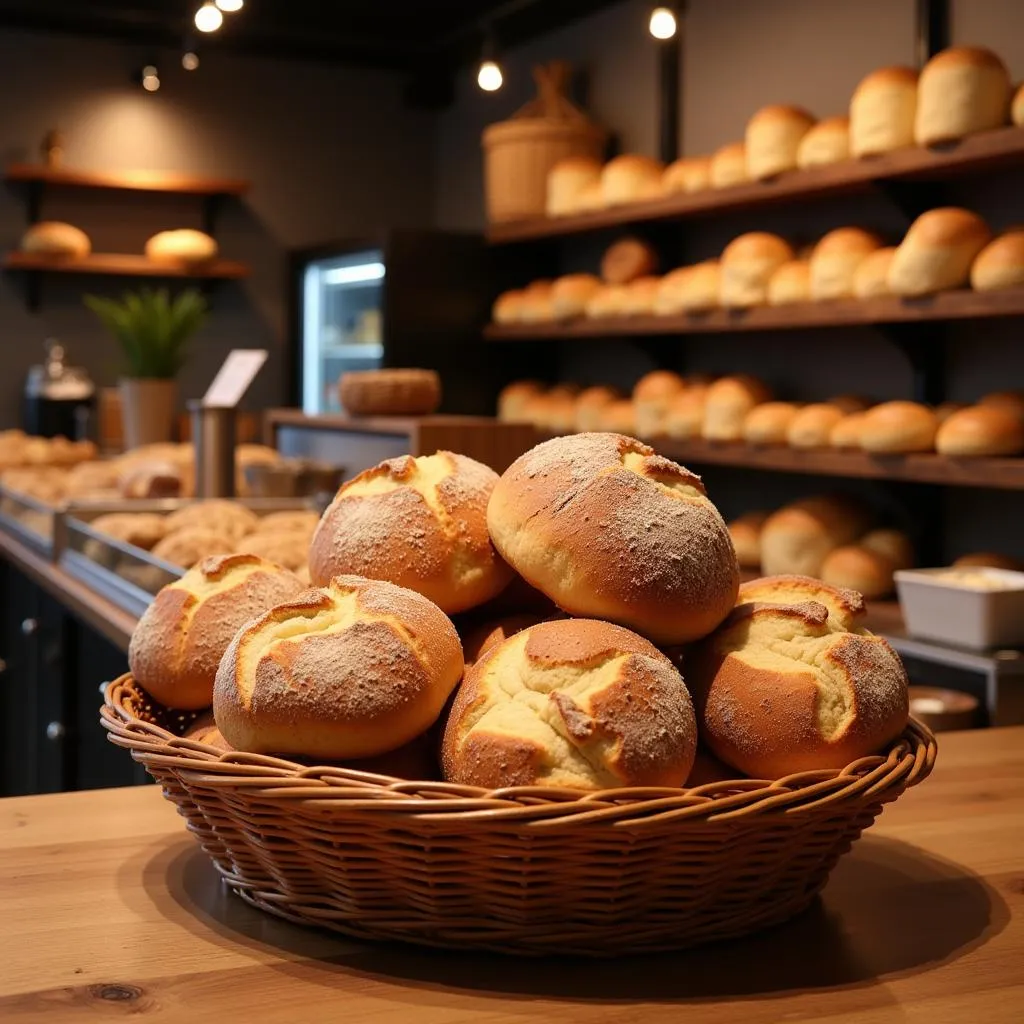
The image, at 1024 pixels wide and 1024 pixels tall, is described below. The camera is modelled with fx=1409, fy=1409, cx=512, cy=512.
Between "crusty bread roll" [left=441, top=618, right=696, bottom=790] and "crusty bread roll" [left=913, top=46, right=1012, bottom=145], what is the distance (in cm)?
268

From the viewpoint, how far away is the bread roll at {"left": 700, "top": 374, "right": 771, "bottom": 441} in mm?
3945

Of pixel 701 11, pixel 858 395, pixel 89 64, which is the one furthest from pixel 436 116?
pixel 858 395

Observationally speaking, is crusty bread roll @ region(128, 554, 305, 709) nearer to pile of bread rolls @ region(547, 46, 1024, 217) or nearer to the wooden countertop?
the wooden countertop

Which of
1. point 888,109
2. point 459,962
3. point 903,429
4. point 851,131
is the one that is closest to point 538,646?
point 459,962

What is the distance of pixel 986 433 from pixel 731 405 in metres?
0.96

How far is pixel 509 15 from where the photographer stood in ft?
18.2

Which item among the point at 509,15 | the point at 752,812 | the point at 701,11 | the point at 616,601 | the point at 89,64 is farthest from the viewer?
the point at 89,64

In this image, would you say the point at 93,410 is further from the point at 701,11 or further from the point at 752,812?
the point at 752,812

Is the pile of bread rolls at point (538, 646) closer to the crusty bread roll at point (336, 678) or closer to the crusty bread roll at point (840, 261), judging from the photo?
the crusty bread roll at point (336, 678)

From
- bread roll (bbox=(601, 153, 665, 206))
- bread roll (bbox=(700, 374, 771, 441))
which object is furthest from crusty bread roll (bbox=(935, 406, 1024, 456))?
bread roll (bbox=(601, 153, 665, 206))

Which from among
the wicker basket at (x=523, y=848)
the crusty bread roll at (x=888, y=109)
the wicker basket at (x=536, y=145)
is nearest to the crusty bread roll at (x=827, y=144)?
the crusty bread roll at (x=888, y=109)

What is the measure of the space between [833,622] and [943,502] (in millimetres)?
2963

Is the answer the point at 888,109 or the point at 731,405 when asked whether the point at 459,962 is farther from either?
the point at 731,405

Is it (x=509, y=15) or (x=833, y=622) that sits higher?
(x=509, y=15)
